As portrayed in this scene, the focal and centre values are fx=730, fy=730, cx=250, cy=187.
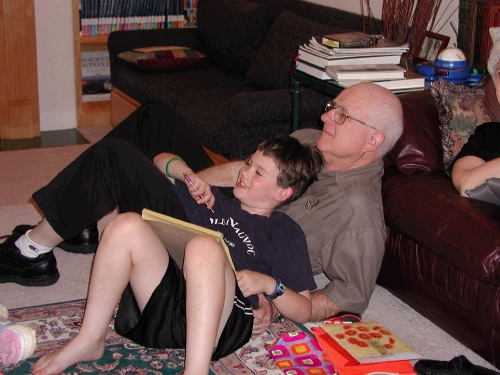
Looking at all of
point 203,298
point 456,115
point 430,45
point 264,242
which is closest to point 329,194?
point 264,242

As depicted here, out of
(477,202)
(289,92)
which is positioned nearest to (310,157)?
(477,202)

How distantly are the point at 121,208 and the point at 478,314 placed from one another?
1.14 metres

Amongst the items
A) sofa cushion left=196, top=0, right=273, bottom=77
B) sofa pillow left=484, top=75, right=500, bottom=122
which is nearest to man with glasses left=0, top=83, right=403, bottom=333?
sofa pillow left=484, top=75, right=500, bottom=122

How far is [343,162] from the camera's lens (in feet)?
7.65

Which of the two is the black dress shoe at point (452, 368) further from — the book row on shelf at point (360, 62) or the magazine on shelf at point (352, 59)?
the magazine on shelf at point (352, 59)

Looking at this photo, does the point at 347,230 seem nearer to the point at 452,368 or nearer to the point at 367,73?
the point at 452,368

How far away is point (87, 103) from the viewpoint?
483cm

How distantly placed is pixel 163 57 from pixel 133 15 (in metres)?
0.67

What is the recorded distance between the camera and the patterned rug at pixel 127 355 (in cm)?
207

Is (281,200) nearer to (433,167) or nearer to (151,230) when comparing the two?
(151,230)

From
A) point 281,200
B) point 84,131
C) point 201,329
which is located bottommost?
point 84,131

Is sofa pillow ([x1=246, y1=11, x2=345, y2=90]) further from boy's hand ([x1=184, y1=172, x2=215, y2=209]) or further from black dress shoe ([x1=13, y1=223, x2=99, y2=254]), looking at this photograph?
boy's hand ([x1=184, y1=172, x2=215, y2=209])

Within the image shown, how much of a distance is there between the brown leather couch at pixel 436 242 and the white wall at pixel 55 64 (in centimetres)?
271

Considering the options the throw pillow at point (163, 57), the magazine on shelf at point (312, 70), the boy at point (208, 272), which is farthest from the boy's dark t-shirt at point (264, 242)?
the throw pillow at point (163, 57)
